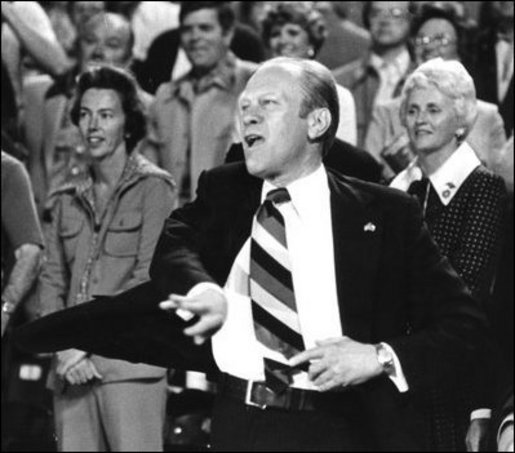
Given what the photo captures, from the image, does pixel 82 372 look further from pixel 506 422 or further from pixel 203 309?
pixel 203 309

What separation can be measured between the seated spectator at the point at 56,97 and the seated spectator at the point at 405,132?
1450 millimetres

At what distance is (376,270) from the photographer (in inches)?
140

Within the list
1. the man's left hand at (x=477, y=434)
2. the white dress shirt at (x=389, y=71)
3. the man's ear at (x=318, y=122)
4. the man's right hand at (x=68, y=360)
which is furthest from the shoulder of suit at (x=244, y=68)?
the man's ear at (x=318, y=122)

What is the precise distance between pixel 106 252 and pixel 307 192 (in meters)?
2.22

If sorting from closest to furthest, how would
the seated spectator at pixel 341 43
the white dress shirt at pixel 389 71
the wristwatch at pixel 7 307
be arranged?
the wristwatch at pixel 7 307 < the white dress shirt at pixel 389 71 < the seated spectator at pixel 341 43

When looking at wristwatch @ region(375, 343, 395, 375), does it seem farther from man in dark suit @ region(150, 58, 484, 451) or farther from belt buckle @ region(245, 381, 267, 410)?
belt buckle @ region(245, 381, 267, 410)

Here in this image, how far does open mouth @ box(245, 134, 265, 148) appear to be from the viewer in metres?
3.69

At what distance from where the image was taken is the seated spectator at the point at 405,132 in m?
6.05

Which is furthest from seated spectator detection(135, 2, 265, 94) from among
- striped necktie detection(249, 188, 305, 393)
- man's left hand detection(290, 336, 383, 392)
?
man's left hand detection(290, 336, 383, 392)

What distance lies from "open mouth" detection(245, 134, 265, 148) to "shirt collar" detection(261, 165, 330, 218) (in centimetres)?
11

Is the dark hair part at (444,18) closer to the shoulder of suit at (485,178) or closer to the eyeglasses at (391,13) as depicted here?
the eyeglasses at (391,13)

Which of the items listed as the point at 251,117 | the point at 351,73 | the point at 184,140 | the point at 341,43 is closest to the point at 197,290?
the point at 251,117

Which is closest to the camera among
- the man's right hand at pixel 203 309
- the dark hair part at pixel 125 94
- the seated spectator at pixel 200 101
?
the man's right hand at pixel 203 309

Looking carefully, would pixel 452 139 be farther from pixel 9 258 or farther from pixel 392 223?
pixel 9 258
